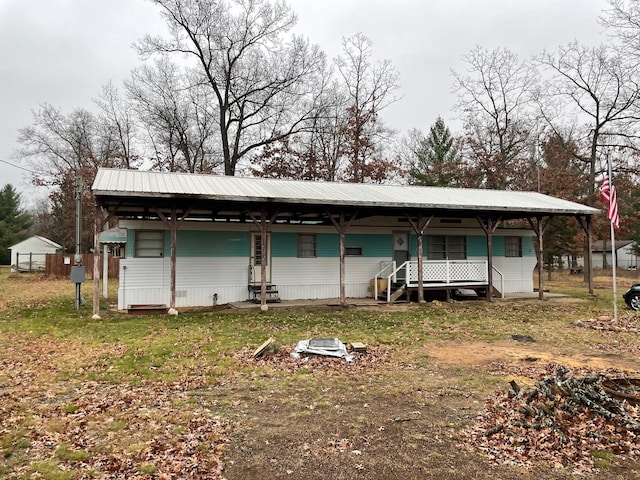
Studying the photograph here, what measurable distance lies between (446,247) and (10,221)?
153ft

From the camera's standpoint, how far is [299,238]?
15297 millimetres

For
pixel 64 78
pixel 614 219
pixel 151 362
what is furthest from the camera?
pixel 64 78

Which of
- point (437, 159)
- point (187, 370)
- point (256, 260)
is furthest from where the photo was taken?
point (437, 159)

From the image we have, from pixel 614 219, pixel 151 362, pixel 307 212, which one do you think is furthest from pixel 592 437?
pixel 307 212

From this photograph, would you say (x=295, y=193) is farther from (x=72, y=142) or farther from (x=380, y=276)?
(x=72, y=142)

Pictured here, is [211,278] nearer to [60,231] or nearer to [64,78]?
[64,78]

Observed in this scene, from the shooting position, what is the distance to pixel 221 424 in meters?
4.57

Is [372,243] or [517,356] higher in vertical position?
[372,243]

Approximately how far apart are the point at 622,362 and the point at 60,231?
1653 inches

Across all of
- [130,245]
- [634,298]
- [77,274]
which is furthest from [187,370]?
[634,298]

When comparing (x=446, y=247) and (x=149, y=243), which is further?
(x=446, y=247)

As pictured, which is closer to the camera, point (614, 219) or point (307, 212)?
point (614, 219)

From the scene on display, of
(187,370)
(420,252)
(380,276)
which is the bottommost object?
(187,370)

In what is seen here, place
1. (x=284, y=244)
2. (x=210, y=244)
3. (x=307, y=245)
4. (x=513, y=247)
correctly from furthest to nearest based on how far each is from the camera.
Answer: (x=513, y=247) → (x=307, y=245) → (x=284, y=244) → (x=210, y=244)
